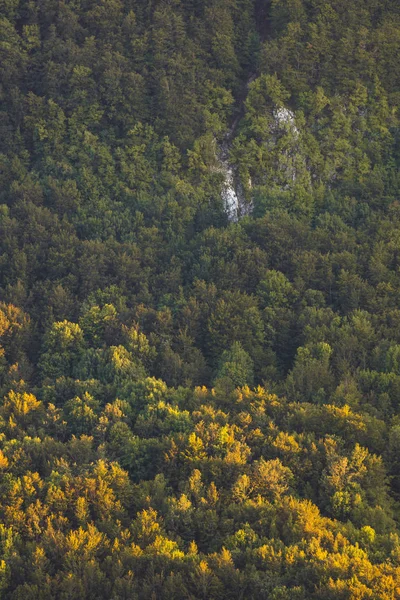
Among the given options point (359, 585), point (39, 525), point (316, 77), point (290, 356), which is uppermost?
point (316, 77)

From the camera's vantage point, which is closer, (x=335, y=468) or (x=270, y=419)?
(x=335, y=468)

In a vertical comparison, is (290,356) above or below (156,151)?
below

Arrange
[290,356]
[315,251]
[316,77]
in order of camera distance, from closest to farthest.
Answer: [290,356] < [315,251] < [316,77]

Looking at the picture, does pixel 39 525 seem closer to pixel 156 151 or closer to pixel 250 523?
pixel 250 523

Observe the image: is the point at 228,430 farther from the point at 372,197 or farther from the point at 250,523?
the point at 372,197

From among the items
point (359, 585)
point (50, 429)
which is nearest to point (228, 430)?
point (50, 429)

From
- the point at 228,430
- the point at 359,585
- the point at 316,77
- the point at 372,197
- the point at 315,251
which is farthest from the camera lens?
the point at 316,77
